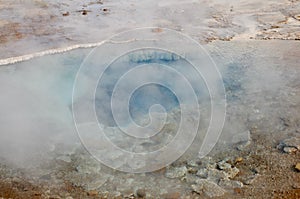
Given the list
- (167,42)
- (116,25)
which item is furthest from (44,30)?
(167,42)

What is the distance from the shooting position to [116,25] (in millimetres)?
7309

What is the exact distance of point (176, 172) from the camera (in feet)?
10.9

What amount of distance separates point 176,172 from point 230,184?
0.53 m

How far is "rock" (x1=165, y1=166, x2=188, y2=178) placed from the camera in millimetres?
3279

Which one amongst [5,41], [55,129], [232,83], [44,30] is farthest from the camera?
[44,30]

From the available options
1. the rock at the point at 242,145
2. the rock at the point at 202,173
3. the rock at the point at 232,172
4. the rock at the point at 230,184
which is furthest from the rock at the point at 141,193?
the rock at the point at 242,145

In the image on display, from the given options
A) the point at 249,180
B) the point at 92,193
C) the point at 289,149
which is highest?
the point at 289,149

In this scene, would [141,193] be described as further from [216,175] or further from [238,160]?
[238,160]

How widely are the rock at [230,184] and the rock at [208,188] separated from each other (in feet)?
0.18

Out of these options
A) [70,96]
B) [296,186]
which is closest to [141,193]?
[296,186]

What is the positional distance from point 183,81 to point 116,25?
9.52ft

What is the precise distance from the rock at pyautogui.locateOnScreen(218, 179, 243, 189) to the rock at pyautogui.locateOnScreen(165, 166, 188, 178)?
14.8 inches

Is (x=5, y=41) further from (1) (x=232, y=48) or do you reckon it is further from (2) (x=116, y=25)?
(1) (x=232, y=48)

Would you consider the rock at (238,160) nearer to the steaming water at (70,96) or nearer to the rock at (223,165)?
the rock at (223,165)
